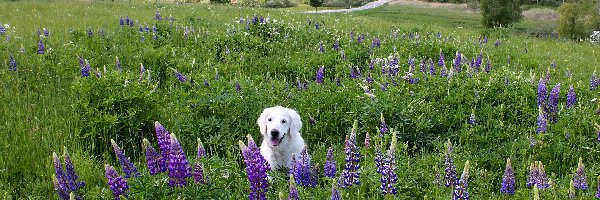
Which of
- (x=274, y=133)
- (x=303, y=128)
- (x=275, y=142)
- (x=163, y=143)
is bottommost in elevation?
(x=303, y=128)

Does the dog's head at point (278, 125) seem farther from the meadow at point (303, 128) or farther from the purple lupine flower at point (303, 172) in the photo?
the purple lupine flower at point (303, 172)

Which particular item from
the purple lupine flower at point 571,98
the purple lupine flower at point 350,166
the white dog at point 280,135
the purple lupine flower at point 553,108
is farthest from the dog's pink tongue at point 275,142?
the purple lupine flower at point 571,98

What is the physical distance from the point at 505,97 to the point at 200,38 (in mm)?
6357

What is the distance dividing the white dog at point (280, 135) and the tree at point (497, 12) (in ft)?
130

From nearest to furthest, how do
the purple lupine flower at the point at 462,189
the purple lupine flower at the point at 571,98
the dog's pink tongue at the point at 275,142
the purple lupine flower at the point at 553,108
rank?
the purple lupine flower at the point at 462,189 < the dog's pink tongue at the point at 275,142 < the purple lupine flower at the point at 553,108 < the purple lupine flower at the point at 571,98

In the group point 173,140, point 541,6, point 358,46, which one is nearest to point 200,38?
point 358,46

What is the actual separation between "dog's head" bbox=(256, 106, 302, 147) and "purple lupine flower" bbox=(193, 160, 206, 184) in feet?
4.76

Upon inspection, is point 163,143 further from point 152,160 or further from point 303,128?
point 303,128

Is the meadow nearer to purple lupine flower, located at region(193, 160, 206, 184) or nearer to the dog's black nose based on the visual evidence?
purple lupine flower, located at region(193, 160, 206, 184)

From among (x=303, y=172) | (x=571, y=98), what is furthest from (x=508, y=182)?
(x=571, y=98)

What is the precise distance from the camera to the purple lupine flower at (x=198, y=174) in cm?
261

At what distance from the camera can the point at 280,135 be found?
13.6 feet

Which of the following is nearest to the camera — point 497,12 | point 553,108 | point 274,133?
point 274,133

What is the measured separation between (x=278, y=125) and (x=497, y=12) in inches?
1591
